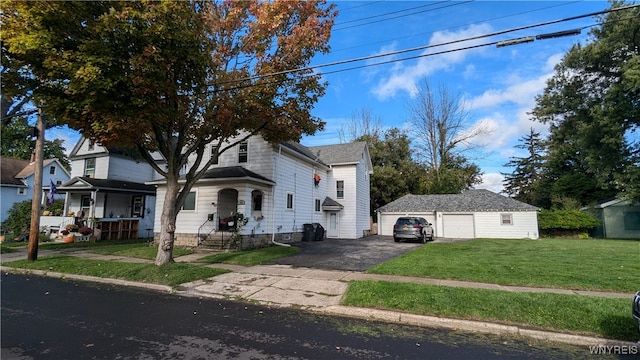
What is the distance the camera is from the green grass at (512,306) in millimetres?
5500

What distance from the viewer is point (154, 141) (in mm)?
12242

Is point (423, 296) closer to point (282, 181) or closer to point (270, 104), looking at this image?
point (270, 104)

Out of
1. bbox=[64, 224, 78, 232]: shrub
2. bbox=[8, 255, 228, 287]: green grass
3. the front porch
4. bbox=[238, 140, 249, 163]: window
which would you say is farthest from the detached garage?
bbox=[64, 224, 78, 232]: shrub

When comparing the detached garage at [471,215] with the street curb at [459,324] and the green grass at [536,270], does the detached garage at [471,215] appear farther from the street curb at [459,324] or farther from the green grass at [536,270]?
the street curb at [459,324]

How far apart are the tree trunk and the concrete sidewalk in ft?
4.98

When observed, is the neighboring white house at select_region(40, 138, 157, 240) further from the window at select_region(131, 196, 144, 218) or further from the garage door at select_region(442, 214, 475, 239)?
the garage door at select_region(442, 214, 475, 239)

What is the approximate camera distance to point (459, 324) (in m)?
5.90

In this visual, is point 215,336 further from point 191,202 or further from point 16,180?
point 16,180

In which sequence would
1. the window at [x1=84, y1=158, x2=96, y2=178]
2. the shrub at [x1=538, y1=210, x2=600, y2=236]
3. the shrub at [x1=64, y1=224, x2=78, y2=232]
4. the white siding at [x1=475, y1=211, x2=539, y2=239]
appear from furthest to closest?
the shrub at [x1=538, y1=210, x2=600, y2=236], the white siding at [x1=475, y1=211, x2=539, y2=239], the window at [x1=84, y1=158, x2=96, y2=178], the shrub at [x1=64, y1=224, x2=78, y2=232]

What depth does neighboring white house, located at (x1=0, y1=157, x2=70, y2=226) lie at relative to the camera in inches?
1213

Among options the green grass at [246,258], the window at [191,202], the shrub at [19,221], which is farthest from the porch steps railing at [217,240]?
the shrub at [19,221]

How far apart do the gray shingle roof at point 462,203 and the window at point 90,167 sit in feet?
81.8

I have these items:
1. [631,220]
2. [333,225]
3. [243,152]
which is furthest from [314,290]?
[631,220]

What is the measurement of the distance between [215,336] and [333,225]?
21.1 metres
